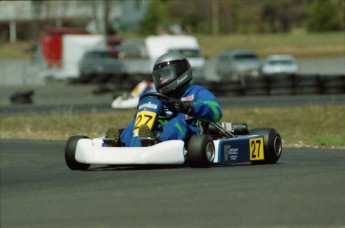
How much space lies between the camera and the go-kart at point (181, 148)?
9586 millimetres

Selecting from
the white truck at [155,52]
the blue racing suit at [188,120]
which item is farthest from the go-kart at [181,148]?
the white truck at [155,52]

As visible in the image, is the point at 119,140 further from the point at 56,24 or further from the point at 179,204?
the point at 56,24

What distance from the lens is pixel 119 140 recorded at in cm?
1014

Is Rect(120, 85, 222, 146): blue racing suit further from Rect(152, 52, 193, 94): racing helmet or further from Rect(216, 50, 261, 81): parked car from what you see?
Rect(216, 50, 261, 81): parked car

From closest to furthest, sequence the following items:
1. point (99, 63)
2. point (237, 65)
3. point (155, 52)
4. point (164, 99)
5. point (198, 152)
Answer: point (198, 152)
point (164, 99)
point (155, 52)
point (99, 63)
point (237, 65)

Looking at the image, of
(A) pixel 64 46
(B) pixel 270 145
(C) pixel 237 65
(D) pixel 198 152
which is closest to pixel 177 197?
(D) pixel 198 152

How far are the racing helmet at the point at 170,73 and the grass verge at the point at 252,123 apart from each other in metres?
4.28

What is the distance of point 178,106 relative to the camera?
9.97 meters

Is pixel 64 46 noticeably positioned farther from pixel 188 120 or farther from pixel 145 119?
pixel 145 119

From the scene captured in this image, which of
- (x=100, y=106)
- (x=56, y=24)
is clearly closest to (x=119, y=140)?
(x=100, y=106)

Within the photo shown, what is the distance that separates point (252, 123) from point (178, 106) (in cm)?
977

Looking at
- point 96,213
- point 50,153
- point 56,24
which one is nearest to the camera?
point 96,213

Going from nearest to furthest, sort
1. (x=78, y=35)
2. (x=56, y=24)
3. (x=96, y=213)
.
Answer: (x=96, y=213)
(x=78, y=35)
(x=56, y=24)

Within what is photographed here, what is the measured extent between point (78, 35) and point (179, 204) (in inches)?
1670
